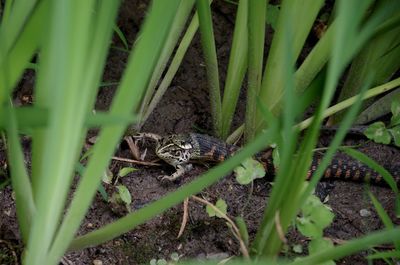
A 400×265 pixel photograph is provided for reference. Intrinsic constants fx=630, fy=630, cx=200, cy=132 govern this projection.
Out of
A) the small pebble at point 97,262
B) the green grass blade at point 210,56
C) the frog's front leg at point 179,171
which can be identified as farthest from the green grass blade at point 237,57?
the small pebble at point 97,262

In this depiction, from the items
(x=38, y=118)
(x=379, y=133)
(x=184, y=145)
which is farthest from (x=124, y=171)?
(x=38, y=118)

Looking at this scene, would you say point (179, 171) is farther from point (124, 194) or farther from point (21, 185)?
point (21, 185)

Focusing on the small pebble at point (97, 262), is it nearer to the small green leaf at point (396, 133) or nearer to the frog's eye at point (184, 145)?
the frog's eye at point (184, 145)

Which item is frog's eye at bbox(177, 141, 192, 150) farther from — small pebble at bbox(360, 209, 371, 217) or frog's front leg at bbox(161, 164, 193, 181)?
small pebble at bbox(360, 209, 371, 217)

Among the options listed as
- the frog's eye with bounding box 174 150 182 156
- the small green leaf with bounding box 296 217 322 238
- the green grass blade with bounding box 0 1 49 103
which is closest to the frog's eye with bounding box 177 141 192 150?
the frog's eye with bounding box 174 150 182 156

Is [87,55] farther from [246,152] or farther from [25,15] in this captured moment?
[246,152]

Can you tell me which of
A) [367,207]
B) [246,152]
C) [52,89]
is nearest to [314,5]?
[367,207]
